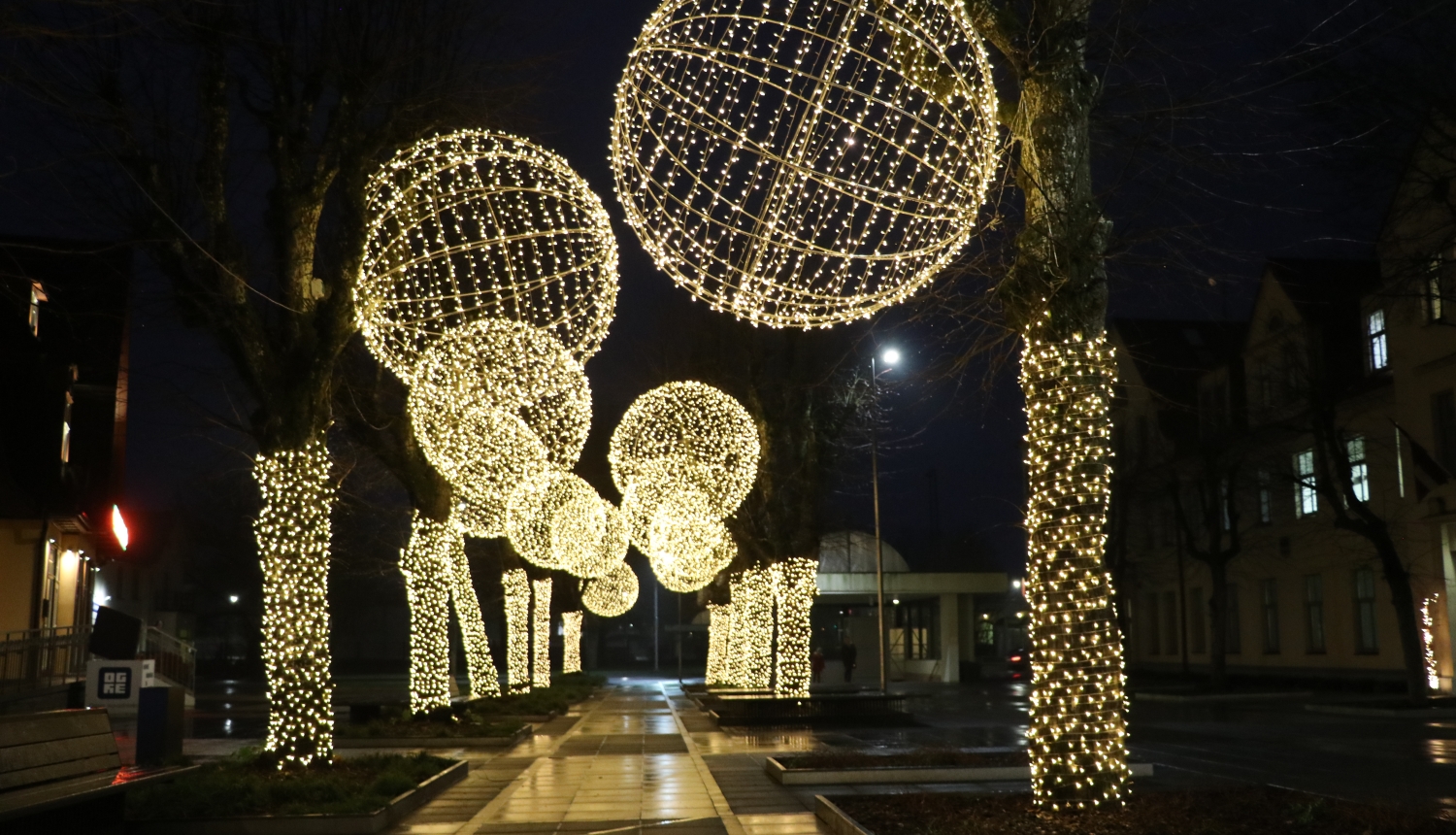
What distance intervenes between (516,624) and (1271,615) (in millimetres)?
25078

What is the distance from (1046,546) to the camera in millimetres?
10844

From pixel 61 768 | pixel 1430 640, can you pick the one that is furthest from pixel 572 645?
pixel 61 768

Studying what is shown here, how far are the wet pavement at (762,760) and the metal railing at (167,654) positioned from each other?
2595mm

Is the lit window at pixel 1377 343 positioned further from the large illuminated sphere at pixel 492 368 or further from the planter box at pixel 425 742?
the planter box at pixel 425 742

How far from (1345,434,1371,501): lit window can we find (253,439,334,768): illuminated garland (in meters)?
31.0

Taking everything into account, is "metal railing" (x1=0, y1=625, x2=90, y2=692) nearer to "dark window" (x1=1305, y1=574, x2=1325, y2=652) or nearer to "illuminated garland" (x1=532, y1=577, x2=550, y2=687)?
"illuminated garland" (x1=532, y1=577, x2=550, y2=687)

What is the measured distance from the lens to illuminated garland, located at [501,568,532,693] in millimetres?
35812

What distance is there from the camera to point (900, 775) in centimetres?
1530

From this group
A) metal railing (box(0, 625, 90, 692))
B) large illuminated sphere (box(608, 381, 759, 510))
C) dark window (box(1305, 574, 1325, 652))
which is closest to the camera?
metal railing (box(0, 625, 90, 692))

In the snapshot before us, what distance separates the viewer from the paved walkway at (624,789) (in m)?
12.5

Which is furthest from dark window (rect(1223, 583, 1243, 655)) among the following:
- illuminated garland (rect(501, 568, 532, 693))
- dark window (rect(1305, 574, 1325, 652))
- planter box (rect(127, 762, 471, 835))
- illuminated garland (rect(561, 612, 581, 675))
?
planter box (rect(127, 762, 471, 835))

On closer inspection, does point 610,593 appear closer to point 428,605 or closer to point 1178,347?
point 1178,347

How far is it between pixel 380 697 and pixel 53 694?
17.2m

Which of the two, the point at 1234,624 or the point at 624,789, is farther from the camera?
the point at 1234,624
